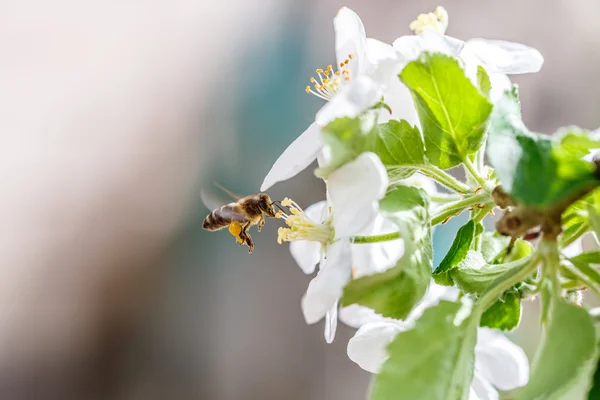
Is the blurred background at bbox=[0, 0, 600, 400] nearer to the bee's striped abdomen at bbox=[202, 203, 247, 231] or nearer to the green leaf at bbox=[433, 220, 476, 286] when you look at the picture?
the bee's striped abdomen at bbox=[202, 203, 247, 231]

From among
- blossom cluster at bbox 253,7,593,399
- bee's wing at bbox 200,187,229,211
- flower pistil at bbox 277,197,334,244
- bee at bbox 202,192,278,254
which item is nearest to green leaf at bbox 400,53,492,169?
blossom cluster at bbox 253,7,593,399

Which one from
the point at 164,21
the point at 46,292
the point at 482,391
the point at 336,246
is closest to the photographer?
the point at 336,246

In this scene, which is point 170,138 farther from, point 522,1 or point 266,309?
point 522,1

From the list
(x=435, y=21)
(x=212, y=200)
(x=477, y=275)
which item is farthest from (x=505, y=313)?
(x=212, y=200)

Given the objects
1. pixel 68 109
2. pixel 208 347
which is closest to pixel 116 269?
pixel 208 347

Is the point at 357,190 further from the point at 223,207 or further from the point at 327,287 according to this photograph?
the point at 223,207

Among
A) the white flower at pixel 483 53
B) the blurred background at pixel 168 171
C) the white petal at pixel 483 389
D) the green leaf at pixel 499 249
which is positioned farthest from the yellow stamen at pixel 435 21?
the blurred background at pixel 168 171

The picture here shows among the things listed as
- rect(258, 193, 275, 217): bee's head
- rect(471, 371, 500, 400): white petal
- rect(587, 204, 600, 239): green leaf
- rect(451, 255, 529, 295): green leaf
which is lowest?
rect(471, 371, 500, 400): white petal
